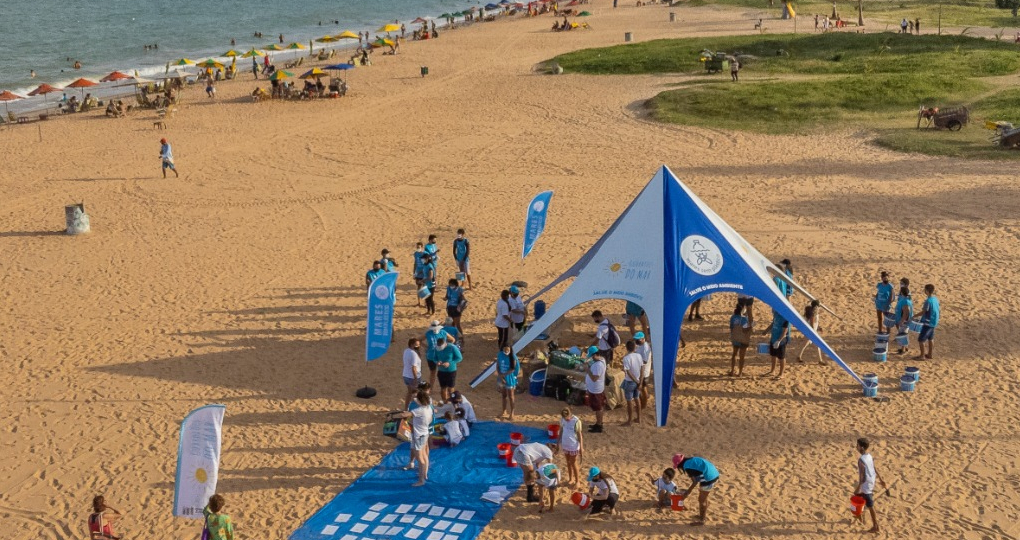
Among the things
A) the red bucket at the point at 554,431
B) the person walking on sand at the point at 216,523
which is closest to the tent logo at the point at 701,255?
the red bucket at the point at 554,431

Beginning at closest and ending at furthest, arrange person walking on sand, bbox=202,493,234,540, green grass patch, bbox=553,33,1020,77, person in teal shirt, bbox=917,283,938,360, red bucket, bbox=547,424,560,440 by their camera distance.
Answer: person walking on sand, bbox=202,493,234,540
red bucket, bbox=547,424,560,440
person in teal shirt, bbox=917,283,938,360
green grass patch, bbox=553,33,1020,77

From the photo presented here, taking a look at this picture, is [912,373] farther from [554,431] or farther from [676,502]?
[554,431]

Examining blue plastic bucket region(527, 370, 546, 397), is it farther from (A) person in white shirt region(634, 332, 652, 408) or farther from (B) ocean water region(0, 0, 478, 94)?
(B) ocean water region(0, 0, 478, 94)

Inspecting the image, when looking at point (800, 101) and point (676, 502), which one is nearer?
point (676, 502)

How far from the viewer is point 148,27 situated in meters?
77.4

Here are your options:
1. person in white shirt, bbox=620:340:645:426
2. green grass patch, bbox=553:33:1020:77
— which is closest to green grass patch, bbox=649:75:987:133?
green grass patch, bbox=553:33:1020:77

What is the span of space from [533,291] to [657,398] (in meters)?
5.93

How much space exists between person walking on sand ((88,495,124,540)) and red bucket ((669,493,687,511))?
6850 mm

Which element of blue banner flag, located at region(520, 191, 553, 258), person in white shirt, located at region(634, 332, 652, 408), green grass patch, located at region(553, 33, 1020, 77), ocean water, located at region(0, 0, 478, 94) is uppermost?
ocean water, located at region(0, 0, 478, 94)

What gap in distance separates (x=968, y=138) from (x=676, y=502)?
78.4 feet

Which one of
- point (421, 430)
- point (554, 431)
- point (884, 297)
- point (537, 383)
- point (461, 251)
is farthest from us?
point (461, 251)

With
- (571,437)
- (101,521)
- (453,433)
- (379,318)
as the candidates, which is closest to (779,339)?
(571,437)

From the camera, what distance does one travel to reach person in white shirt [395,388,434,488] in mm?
12812

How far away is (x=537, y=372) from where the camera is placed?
50.7ft
